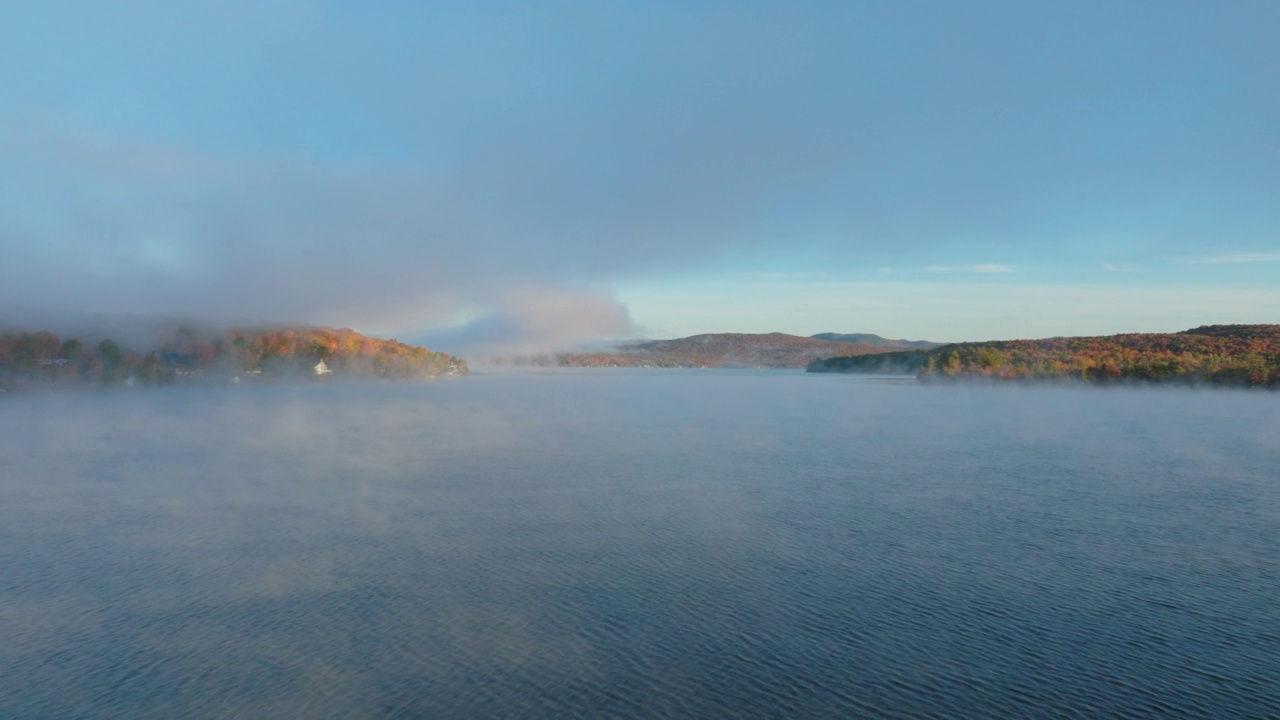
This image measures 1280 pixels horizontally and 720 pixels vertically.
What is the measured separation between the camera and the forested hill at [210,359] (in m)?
87.1

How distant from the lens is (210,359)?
103062 mm

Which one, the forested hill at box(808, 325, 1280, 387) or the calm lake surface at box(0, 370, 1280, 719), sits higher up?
the forested hill at box(808, 325, 1280, 387)

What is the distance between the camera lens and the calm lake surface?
8.21m

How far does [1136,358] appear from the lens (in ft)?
269

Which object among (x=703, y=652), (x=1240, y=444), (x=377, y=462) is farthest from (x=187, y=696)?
(x=1240, y=444)

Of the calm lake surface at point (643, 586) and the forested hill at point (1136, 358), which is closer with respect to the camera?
the calm lake surface at point (643, 586)

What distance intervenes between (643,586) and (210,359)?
107929 mm

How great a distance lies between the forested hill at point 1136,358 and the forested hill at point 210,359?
84704 millimetres

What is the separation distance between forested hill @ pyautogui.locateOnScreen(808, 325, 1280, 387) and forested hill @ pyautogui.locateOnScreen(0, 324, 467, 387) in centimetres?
8470

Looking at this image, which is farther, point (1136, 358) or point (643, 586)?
point (1136, 358)

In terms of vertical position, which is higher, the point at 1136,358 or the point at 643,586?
the point at 1136,358

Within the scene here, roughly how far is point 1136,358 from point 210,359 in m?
111

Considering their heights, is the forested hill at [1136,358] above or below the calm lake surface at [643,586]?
above

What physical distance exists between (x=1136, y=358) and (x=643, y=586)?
3454 inches
